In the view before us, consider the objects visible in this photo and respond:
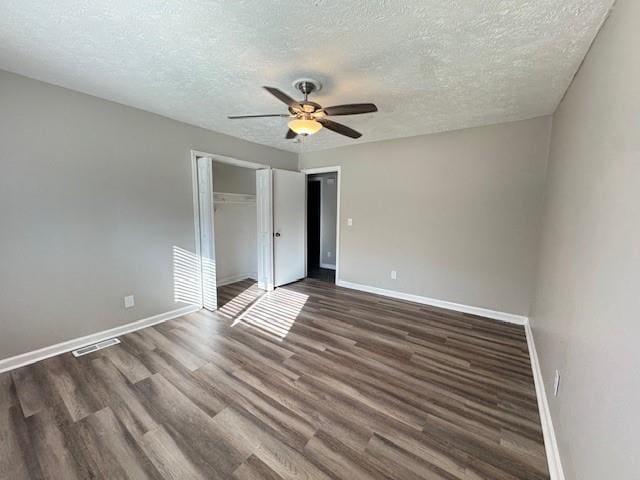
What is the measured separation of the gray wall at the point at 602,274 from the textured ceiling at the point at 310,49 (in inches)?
14.6

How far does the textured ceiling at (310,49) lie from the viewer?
1404 millimetres

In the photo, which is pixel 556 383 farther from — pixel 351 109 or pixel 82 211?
pixel 82 211

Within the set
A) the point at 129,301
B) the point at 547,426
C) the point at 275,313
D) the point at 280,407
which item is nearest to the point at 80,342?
the point at 129,301

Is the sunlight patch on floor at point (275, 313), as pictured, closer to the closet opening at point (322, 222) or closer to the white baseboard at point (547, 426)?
the closet opening at point (322, 222)

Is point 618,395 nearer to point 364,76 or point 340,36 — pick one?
point 340,36

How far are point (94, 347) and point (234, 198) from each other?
111 inches

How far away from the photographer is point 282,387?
6.57 ft

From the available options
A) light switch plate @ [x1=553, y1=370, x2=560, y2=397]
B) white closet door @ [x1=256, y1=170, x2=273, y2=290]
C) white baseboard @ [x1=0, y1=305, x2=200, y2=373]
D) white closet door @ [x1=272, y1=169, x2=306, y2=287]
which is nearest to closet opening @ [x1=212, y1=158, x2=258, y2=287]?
white closet door @ [x1=256, y1=170, x2=273, y2=290]

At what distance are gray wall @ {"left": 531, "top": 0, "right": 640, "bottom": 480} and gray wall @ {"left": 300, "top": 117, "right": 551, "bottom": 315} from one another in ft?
4.12

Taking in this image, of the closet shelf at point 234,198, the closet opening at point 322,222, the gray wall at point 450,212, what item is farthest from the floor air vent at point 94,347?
the closet opening at point 322,222

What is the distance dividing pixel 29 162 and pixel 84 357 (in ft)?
5.72

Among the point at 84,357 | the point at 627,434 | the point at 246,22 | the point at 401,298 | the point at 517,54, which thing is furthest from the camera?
the point at 401,298

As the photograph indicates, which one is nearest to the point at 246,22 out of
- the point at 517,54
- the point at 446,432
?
the point at 517,54

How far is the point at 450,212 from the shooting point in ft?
11.3
